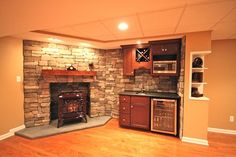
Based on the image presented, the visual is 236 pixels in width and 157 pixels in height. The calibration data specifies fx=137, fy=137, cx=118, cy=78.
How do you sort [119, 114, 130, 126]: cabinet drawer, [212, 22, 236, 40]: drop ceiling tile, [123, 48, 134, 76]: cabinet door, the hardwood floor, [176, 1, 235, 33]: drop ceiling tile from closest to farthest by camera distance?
[176, 1, 235, 33]: drop ceiling tile → [212, 22, 236, 40]: drop ceiling tile → the hardwood floor → [119, 114, 130, 126]: cabinet drawer → [123, 48, 134, 76]: cabinet door

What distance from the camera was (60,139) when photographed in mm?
3100

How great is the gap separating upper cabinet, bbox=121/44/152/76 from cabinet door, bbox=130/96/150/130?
90 centimetres

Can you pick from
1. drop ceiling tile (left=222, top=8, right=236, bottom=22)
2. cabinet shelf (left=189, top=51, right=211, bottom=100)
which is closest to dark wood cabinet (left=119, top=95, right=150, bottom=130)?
cabinet shelf (left=189, top=51, right=211, bottom=100)

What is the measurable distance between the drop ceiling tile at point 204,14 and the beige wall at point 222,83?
1.31 meters

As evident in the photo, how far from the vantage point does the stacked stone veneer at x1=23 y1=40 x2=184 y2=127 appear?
11.9 feet

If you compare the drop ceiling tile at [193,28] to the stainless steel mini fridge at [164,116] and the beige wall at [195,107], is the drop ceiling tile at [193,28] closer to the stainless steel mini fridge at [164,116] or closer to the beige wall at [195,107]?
the beige wall at [195,107]

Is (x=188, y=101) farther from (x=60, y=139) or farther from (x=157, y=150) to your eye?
(x=60, y=139)

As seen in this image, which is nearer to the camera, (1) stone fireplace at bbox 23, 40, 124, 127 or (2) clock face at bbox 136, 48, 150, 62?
(1) stone fireplace at bbox 23, 40, 124, 127

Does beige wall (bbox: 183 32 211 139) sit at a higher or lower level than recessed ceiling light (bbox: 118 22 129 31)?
lower

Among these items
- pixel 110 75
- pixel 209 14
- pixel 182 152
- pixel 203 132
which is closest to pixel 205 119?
pixel 203 132

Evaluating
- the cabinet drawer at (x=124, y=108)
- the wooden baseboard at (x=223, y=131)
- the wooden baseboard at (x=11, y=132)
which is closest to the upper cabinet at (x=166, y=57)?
the cabinet drawer at (x=124, y=108)

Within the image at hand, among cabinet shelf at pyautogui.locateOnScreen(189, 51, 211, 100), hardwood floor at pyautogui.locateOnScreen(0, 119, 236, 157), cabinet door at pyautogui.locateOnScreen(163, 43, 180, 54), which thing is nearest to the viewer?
hardwood floor at pyautogui.locateOnScreen(0, 119, 236, 157)

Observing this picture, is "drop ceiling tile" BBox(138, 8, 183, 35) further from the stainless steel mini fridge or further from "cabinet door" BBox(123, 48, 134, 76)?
the stainless steel mini fridge

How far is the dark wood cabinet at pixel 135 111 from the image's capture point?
3.54 meters
